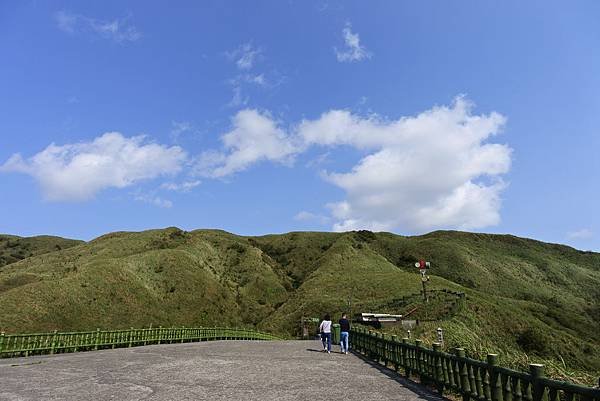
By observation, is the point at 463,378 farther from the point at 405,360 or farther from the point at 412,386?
the point at 405,360

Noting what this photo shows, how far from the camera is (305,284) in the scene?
94125mm

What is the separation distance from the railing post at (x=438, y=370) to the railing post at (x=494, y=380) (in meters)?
2.95

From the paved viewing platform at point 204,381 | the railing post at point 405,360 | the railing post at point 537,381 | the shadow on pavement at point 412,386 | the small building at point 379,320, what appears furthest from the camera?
the small building at point 379,320

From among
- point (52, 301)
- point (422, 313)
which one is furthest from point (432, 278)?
point (52, 301)

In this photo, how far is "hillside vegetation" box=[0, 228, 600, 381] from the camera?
53906 millimetres

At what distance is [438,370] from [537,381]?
16.8 feet

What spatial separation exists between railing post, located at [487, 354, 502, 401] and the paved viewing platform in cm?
256

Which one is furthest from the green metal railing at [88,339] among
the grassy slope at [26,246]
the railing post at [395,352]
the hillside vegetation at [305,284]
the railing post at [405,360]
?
the grassy slope at [26,246]

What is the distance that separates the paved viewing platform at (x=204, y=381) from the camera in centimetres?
1124

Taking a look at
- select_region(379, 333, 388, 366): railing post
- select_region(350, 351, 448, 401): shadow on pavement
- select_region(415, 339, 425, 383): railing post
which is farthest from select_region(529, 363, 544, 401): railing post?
select_region(379, 333, 388, 366): railing post

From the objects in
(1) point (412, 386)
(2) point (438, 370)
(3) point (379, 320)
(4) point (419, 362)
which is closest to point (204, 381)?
(1) point (412, 386)

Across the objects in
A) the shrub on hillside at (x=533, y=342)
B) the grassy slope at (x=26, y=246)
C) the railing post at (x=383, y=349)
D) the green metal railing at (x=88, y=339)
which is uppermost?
the grassy slope at (x=26, y=246)

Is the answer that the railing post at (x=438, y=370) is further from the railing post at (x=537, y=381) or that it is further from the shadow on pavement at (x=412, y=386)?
the railing post at (x=537, y=381)

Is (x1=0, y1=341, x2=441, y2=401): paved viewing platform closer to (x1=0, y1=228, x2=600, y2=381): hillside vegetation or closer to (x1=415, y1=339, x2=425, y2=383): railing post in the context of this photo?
(x1=415, y1=339, x2=425, y2=383): railing post
